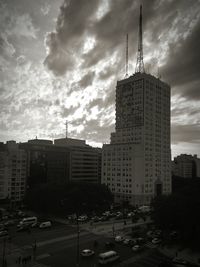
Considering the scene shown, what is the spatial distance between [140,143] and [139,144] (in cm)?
118

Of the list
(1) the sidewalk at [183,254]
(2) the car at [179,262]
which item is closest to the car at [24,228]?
(1) the sidewalk at [183,254]

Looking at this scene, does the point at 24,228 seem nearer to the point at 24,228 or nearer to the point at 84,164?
the point at 24,228

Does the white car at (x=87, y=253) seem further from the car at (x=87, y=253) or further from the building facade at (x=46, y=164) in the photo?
the building facade at (x=46, y=164)

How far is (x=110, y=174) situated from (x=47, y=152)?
38.6 metres

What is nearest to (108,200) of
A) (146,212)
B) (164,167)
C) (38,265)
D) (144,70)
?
(146,212)

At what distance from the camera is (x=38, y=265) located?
159 feet

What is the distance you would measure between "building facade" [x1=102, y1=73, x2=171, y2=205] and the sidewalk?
62.6 meters

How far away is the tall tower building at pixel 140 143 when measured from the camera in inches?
4973

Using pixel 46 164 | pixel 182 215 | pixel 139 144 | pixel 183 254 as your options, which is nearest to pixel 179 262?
pixel 183 254

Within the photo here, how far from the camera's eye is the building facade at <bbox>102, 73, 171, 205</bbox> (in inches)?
4971

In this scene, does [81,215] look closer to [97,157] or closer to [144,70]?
[97,157]

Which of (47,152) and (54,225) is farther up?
(47,152)

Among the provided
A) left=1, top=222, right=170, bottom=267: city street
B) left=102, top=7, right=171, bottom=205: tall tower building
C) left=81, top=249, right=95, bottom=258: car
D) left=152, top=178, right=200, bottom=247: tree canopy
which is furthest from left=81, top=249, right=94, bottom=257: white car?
left=102, top=7, right=171, bottom=205: tall tower building

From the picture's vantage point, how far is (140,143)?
129m
